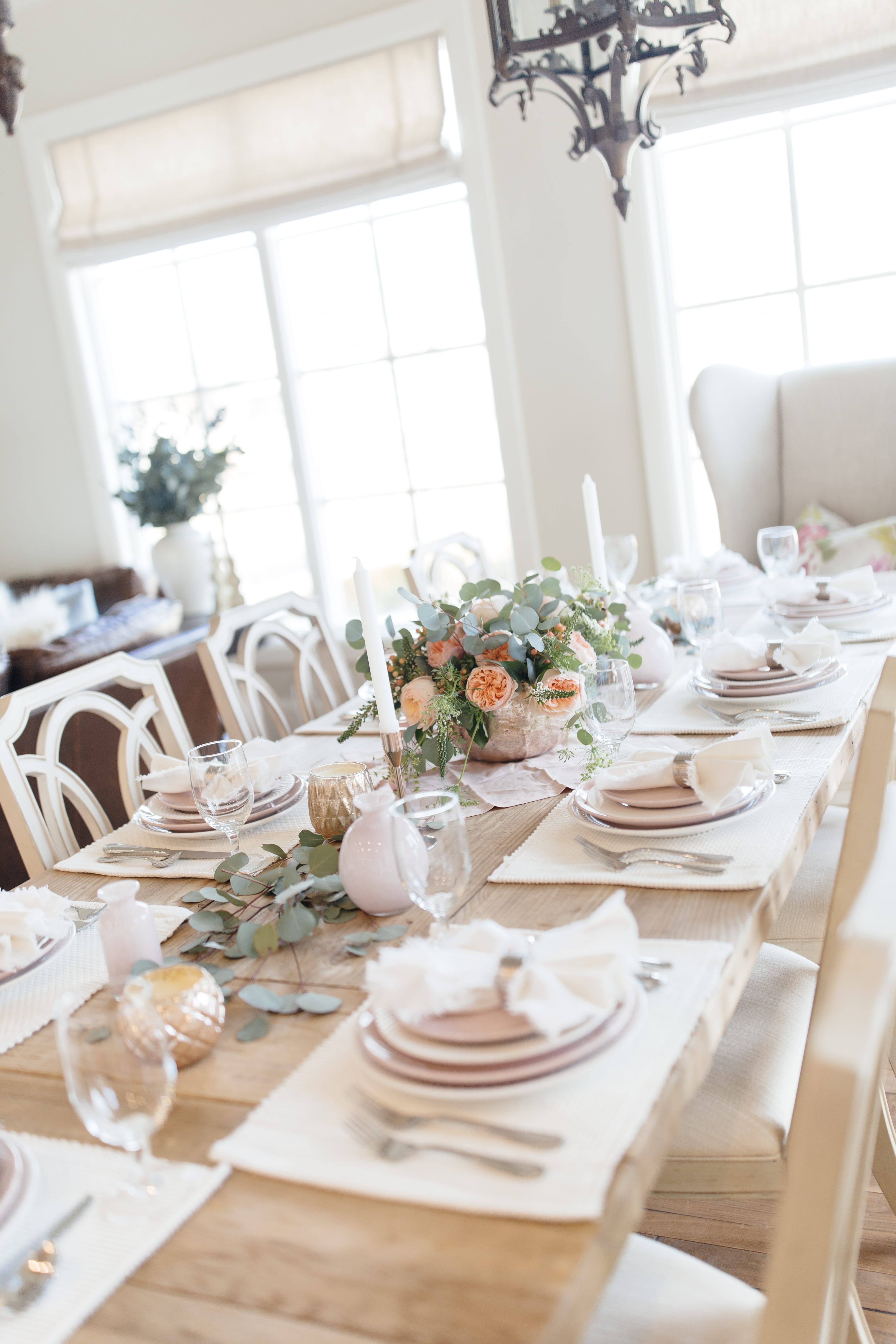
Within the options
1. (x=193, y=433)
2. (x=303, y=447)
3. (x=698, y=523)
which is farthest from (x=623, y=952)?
(x=193, y=433)

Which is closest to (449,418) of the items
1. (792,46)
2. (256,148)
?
(256,148)

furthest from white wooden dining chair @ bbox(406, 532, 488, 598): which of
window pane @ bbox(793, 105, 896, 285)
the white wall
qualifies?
window pane @ bbox(793, 105, 896, 285)

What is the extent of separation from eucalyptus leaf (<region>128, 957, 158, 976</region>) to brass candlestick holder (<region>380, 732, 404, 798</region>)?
33 cm

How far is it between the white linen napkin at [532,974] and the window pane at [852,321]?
2.93m

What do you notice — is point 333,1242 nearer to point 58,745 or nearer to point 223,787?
point 223,787

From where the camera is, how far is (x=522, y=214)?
354 cm

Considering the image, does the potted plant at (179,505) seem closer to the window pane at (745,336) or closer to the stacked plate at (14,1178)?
the window pane at (745,336)

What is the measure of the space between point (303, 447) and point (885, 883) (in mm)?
3711

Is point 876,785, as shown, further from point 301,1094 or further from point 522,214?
point 522,214

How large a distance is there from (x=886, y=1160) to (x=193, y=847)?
1004 mm

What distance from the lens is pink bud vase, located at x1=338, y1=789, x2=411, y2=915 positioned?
44.2 inches

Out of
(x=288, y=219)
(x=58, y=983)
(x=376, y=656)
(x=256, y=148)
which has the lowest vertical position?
(x=58, y=983)

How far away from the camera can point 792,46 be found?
3.17 meters

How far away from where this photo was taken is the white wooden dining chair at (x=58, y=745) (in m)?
1.61
